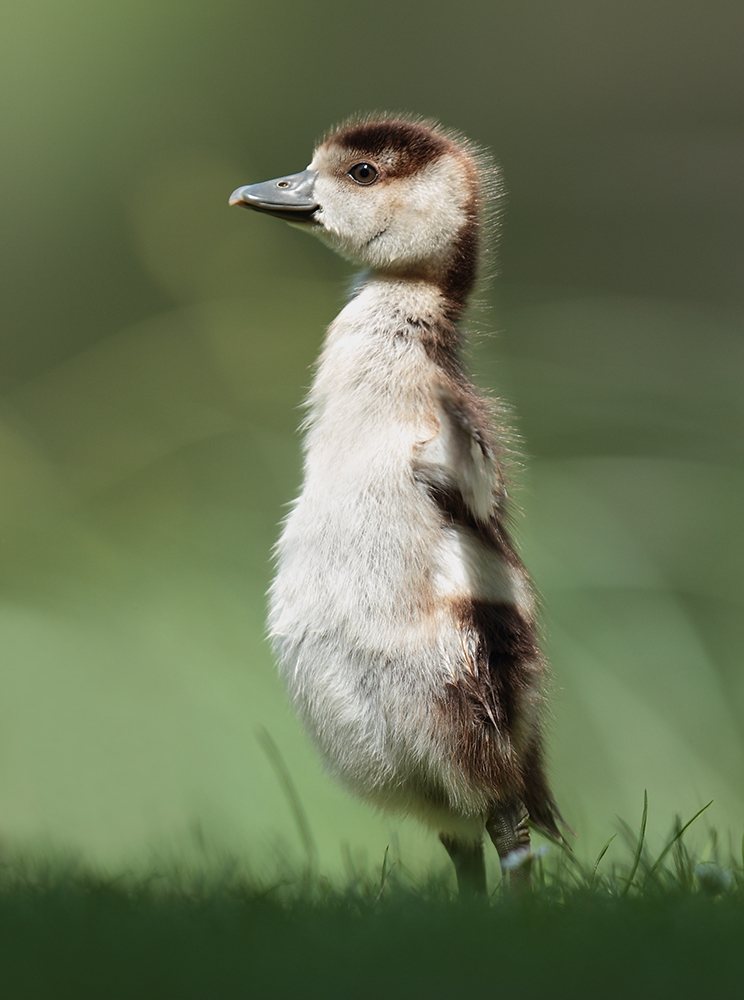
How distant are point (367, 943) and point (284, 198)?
2.89ft

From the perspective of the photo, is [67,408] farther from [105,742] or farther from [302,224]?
[302,224]

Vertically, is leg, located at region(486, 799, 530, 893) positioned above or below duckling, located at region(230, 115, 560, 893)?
below

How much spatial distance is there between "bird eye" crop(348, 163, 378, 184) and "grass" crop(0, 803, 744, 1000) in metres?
0.81

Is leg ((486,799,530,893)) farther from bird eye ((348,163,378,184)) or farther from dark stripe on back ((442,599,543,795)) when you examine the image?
bird eye ((348,163,378,184))

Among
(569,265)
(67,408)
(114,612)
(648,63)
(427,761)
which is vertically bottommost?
(427,761)

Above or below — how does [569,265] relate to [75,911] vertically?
above

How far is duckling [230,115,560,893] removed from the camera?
35.7 inches

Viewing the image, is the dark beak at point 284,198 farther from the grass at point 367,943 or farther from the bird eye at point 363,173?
the grass at point 367,943

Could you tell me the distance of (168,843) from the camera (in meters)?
1.31

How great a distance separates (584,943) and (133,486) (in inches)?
80.5

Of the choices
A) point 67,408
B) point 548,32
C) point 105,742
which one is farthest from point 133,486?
point 548,32

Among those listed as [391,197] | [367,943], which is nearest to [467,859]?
[367,943]

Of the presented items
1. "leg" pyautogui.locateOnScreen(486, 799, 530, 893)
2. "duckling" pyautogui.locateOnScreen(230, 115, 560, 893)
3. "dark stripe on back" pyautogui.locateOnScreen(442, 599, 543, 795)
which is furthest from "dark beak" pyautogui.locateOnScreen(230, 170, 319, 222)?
"leg" pyautogui.locateOnScreen(486, 799, 530, 893)

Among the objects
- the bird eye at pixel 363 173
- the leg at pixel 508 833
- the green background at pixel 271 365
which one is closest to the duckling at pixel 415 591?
the leg at pixel 508 833
